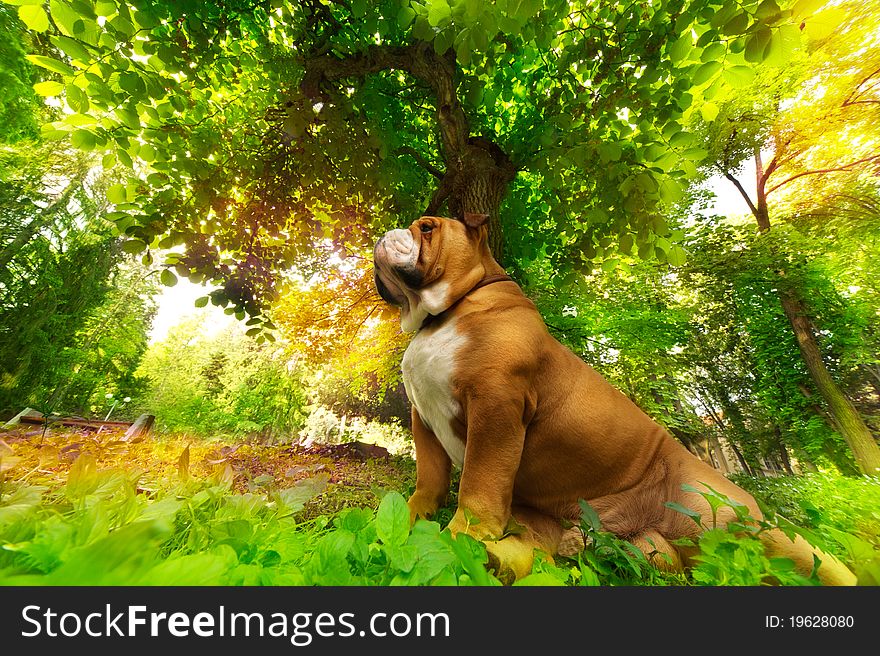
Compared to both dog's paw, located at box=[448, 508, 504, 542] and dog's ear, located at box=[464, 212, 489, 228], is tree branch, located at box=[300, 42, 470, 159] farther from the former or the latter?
dog's paw, located at box=[448, 508, 504, 542]

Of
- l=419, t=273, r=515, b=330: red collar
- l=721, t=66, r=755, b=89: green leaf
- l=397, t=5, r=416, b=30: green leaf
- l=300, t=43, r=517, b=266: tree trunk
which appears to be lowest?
l=419, t=273, r=515, b=330: red collar

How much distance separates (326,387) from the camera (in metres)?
8.70

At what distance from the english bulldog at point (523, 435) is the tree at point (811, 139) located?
488cm

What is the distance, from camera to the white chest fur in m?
1.46

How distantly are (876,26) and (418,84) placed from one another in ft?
17.4

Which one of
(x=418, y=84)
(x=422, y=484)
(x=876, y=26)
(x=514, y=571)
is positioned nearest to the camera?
(x=514, y=571)

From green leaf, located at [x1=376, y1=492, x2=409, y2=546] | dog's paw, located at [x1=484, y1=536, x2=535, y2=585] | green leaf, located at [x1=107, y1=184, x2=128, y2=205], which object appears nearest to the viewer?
green leaf, located at [x1=376, y1=492, x2=409, y2=546]

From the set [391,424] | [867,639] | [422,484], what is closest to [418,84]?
[422,484]

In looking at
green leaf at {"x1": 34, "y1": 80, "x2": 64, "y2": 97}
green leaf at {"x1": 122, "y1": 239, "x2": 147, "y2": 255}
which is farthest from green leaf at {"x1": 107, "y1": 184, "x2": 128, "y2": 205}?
green leaf at {"x1": 34, "y1": 80, "x2": 64, "y2": 97}

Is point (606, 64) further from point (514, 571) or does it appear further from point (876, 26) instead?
point (876, 26)

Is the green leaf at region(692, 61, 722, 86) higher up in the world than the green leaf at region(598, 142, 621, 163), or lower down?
lower down

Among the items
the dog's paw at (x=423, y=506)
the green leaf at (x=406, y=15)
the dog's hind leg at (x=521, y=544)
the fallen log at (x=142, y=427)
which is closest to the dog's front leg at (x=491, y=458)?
the dog's hind leg at (x=521, y=544)

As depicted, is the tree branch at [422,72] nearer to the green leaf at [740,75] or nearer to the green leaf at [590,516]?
the green leaf at [740,75]

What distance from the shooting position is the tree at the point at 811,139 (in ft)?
15.3
